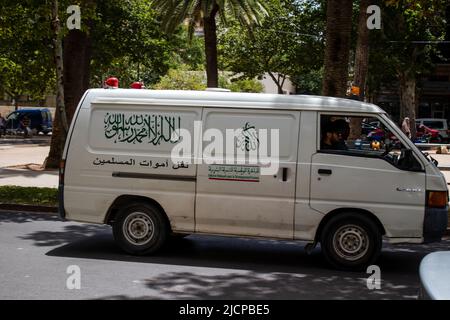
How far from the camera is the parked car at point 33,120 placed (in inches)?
1827

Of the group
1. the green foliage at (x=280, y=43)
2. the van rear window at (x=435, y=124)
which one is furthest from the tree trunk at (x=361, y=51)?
the van rear window at (x=435, y=124)

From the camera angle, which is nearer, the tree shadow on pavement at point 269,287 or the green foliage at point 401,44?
the tree shadow on pavement at point 269,287

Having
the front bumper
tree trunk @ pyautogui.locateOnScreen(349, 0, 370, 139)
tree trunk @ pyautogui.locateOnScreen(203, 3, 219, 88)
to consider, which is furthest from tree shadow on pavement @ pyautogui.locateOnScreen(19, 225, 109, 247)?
tree trunk @ pyautogui.locateOnScreen(349, 0, 370, 139)

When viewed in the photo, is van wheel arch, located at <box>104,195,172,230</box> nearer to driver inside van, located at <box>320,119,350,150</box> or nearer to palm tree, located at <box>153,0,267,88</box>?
driver inside van, located at <box>320,119,350,150</box>

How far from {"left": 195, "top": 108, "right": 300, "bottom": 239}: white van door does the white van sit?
0.04 feet

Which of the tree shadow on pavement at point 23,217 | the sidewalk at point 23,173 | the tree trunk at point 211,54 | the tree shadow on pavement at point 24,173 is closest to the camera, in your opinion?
the tree shadow on pavement at point 23,217

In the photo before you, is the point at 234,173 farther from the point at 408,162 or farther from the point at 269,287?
the point at 408,162

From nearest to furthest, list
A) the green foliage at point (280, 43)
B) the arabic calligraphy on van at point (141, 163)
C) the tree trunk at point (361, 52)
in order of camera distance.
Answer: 1. the arabic calligraphy on van at point (141, 163)
2. the tree trunk at point (361, 52)
3. the green foliage at point (280, 43)

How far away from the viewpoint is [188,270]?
786 cm

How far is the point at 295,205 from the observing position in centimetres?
810

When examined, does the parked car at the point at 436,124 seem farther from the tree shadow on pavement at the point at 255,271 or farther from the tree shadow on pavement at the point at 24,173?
the tree shadow on pavement at the point at 255,271

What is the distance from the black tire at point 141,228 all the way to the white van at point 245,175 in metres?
0.01

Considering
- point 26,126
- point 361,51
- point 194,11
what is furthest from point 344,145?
point 26,126
